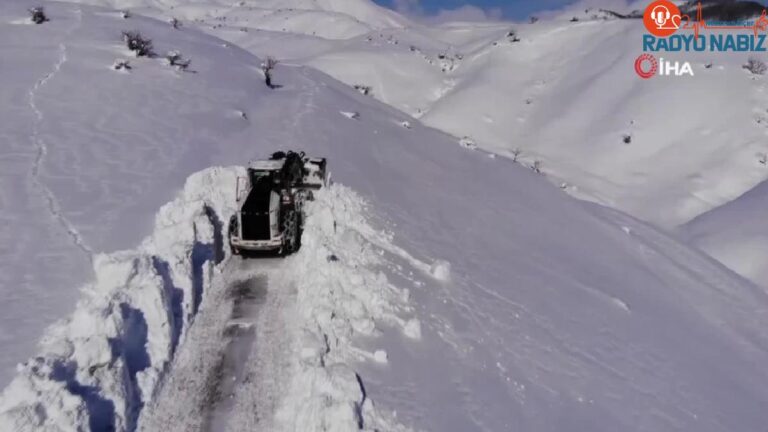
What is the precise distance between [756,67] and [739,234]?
33.4 metres

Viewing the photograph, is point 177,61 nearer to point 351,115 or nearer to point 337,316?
point 351,115

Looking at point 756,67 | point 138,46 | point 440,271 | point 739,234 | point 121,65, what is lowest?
point 739,234

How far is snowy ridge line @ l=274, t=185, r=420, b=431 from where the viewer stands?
803 cm

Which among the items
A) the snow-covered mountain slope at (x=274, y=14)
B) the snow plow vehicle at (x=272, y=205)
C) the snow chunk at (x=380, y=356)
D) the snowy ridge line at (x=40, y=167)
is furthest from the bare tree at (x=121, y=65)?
the snow-covered mountain slope at (x=274, y=14)

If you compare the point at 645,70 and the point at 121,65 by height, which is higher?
the point at 121,65

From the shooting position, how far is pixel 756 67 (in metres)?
52.7

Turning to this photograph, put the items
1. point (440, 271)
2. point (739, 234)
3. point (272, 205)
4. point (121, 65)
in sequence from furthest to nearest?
point (739, 234) → point (121, 65) → point (440, 271) → point (272, 205)

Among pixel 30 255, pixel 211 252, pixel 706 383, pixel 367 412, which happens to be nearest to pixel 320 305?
pixel 367 412

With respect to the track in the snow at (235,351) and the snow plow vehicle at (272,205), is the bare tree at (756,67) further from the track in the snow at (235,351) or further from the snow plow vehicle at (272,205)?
the track in the snow at (235,351)

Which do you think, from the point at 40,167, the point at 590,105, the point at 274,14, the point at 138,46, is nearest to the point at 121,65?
the point at 138,46

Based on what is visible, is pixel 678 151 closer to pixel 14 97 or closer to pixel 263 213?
pixel 263 213

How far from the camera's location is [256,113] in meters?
25.4

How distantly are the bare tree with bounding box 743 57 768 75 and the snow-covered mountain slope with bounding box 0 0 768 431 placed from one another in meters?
38.5

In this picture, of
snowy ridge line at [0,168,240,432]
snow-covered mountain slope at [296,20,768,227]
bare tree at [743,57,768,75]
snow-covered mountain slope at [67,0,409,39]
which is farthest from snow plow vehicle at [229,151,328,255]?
snow-covered mountain slope at [67,0,409,39]
